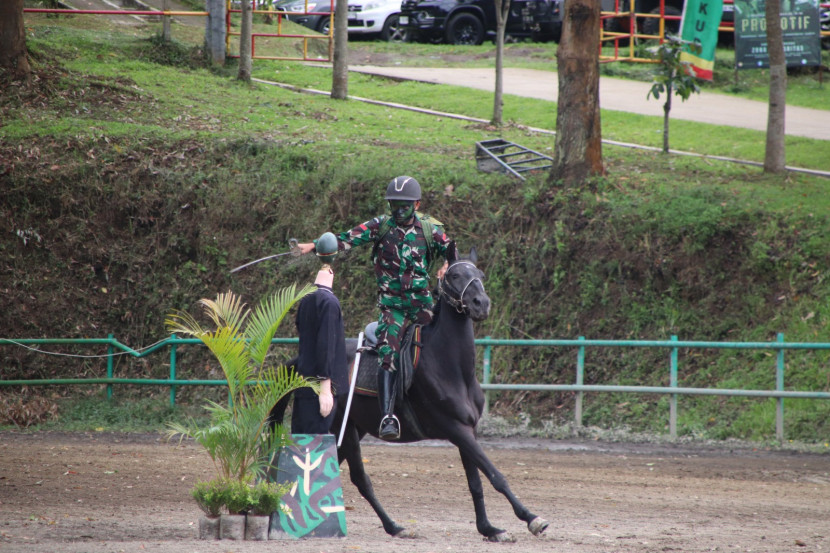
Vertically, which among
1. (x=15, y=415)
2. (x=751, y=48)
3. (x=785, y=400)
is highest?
(x=751, y=48)

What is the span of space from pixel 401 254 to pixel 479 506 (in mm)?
2173

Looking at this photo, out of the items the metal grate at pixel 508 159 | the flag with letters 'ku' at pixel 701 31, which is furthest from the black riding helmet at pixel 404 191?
the flag with letters 'ku' at pixel 701 31

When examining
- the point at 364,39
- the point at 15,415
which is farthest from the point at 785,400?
the point at 364,39

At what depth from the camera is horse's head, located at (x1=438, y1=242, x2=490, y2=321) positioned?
720 centimetres

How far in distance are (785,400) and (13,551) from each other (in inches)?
378

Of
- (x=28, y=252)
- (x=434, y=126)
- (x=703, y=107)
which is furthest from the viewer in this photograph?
(x=703, y=107)

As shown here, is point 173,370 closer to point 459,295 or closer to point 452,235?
point 452,235

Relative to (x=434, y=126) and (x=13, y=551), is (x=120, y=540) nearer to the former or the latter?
(x=13, y=551)

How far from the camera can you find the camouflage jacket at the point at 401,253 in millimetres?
7887

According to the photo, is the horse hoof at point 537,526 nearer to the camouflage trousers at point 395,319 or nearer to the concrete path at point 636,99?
the camouflage trousers at point 395,319

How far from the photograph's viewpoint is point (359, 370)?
794 centimetres

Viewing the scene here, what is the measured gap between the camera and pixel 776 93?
15.9 m

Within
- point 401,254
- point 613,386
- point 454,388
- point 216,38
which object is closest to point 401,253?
point 401,254

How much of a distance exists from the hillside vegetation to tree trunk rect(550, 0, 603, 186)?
41 centimetres
